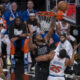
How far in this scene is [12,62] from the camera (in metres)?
12.8

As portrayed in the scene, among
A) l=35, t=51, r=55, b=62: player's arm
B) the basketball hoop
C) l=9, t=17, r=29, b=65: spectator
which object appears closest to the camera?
l=35, t=51, r=55, b=62: player's arm

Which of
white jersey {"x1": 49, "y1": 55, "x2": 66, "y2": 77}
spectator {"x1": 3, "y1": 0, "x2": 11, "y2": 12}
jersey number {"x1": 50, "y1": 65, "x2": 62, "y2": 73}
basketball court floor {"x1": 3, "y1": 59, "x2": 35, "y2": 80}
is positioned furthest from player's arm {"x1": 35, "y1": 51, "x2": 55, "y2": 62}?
spectator {"x1": 3, "y1": 0, "x2": 11, "y2": 12}

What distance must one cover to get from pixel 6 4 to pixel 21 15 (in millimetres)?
1612

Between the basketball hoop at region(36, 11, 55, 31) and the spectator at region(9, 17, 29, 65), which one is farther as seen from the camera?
the basketball hoop at region(36, 11, 55, 31)

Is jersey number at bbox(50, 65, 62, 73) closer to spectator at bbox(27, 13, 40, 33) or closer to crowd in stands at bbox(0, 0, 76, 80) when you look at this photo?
crowd in stands at bbox(0, 0, 76, 80)

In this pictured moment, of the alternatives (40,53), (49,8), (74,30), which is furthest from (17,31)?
(49,8)

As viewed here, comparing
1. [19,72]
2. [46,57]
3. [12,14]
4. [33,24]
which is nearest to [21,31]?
[33,24]

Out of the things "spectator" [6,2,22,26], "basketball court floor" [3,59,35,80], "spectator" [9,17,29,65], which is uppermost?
"spectator" [6,2,22,26]

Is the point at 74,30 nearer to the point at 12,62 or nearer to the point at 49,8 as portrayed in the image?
the point at 12,62

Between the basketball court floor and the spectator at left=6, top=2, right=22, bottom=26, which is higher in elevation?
the spectator at left=6, top=2, right=22, bottom=26

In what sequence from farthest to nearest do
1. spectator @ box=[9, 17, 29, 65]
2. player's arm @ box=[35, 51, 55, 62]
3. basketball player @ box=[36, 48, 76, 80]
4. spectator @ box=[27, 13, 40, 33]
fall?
spectator @ box=[27, 13, 40, 33], spectator @ box=[9, 17, 29, 65], basketball player @ box=[36, 48, 76, 80], player's arm @ box=[35, 51, 55, 62]

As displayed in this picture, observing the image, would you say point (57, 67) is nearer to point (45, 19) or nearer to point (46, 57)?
point (46, 57)

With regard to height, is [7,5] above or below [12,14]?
above

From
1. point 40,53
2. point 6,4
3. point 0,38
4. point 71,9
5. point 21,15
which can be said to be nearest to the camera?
point 40,53
